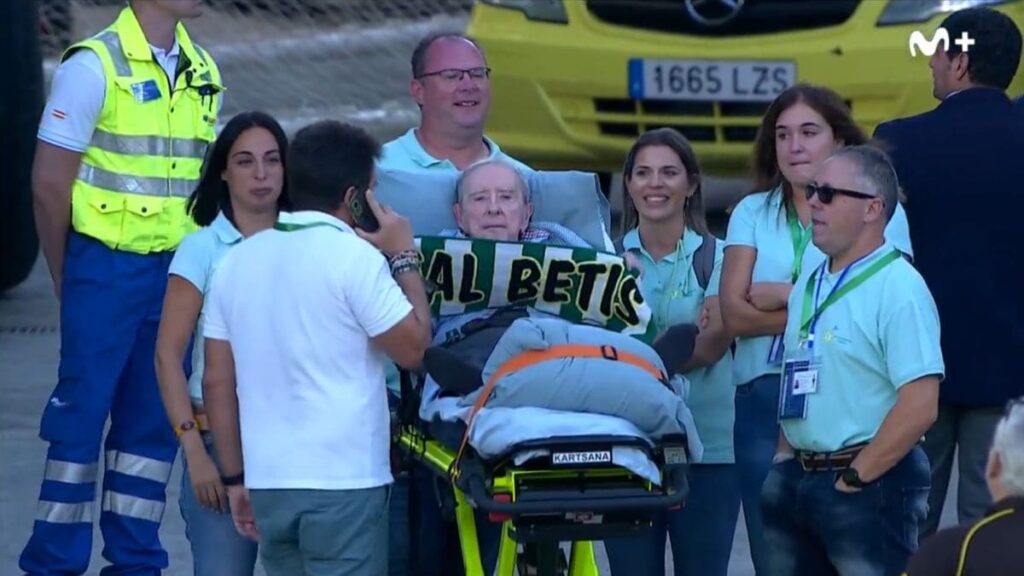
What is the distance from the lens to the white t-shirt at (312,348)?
4.34 m

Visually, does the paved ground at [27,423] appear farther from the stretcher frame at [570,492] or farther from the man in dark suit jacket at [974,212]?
the stretcher frame at [570,492]

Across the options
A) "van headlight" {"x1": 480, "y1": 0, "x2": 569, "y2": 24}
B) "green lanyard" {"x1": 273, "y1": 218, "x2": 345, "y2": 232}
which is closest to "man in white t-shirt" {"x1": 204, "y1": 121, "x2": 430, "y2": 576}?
"green lanyard" {"x1": 273, "y1": 218, "x2": 345, "y2": 232}

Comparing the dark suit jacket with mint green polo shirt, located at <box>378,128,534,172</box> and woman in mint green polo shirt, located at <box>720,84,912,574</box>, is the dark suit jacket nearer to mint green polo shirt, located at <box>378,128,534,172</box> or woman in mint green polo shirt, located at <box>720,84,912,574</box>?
woman in mint green polo shirt, located at <box>720,84,912,574</box>

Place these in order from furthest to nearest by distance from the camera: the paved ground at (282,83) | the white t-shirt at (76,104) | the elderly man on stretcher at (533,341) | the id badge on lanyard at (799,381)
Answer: the paved ground at (282,83) → the white t-shirt at (76,104) → the id badge on lanyard at (799,381) → the elderly man on stretcher at (533,341)

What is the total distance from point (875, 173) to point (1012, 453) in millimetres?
1206

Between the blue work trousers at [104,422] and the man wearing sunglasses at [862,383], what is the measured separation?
73.0 inches

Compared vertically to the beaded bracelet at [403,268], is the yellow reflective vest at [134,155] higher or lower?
higher

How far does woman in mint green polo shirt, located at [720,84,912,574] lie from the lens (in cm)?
507

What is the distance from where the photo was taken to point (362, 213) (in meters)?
4.54

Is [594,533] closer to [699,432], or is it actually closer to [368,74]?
[699,432]

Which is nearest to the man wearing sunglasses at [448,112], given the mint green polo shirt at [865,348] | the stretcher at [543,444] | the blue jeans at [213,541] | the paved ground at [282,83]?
the stretcher at [543,444]

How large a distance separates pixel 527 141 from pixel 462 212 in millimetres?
3688

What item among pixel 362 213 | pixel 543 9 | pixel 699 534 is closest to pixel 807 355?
pixel 699 534

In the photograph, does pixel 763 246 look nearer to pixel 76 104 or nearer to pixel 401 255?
pixel 401 255
